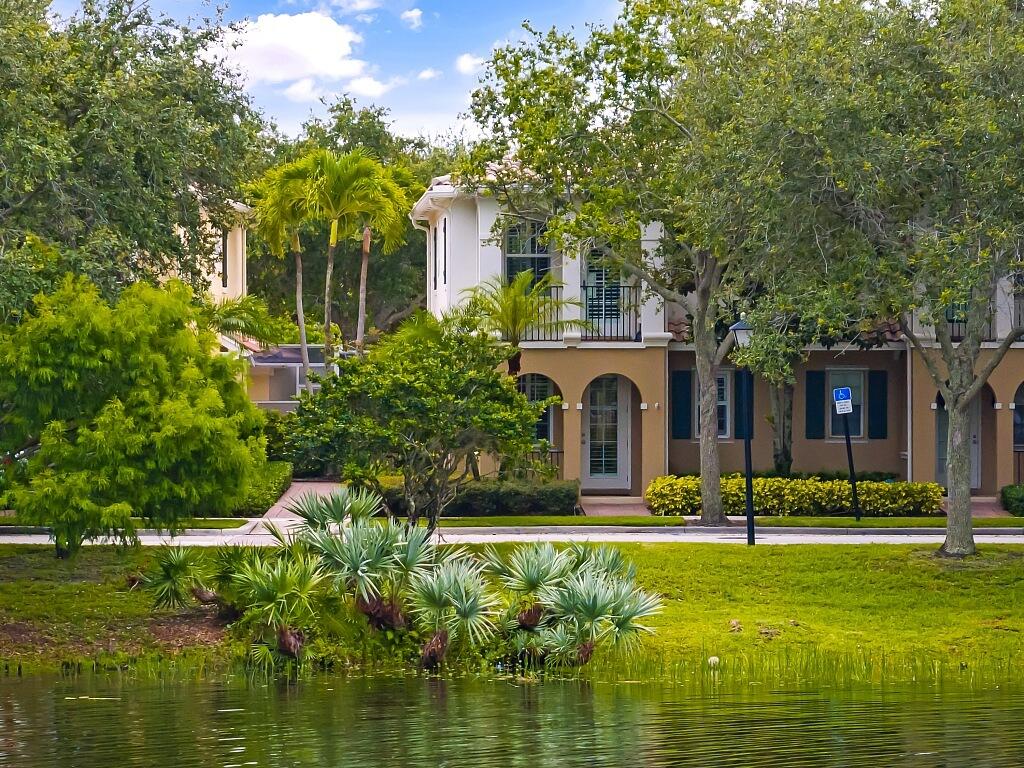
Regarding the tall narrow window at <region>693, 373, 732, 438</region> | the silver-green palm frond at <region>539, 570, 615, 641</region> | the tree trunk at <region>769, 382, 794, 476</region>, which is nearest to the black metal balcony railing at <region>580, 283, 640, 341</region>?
the tall narrow window at <region>693, 373, 732, 438</region>

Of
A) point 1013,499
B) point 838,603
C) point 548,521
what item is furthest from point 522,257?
point 838,603

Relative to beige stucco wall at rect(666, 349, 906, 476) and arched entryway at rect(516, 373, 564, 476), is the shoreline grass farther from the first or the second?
beige stucco wall at rect(666, 349, 906, 476)

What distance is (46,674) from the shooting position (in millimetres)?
17078

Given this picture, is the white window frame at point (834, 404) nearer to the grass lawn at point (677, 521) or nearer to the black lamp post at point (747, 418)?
the grass lawn at point (677, 521)

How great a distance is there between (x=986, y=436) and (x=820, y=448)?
153 inches

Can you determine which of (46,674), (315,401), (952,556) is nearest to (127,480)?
(46,674)

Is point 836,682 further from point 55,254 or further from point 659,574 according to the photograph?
point 55,254

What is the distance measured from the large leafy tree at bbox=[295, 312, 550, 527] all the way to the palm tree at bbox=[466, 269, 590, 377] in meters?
9.45


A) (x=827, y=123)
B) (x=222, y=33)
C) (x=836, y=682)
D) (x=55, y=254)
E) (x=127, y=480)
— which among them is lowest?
→ (x=836, y=682)

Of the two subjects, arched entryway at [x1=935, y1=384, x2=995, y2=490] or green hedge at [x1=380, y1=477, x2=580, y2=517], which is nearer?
green hedge at [x1=380, y1=477, x2=580, y2=517]

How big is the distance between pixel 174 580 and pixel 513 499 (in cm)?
1334

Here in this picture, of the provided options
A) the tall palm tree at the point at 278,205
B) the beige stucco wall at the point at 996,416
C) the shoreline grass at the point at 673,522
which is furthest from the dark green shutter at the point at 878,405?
the tall palm tree at the point at 278,205

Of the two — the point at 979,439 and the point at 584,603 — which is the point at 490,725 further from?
the point at 979,439

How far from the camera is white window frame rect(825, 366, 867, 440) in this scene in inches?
1451
